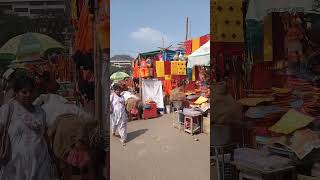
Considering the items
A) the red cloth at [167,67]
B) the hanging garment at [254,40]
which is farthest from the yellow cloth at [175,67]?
the hanging garment at [254,40]

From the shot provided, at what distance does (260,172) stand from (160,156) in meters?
4.02

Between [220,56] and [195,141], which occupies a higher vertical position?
[220,56]

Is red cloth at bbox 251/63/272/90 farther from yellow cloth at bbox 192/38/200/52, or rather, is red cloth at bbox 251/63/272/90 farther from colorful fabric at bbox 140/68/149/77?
colorful fabric at bbox 140/68/149/77

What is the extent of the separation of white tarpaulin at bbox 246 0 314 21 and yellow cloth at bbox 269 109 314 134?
0.84m

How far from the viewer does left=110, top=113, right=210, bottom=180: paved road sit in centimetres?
581

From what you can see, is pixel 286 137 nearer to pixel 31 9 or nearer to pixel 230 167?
pixel 230 167

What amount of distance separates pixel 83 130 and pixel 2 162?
66 centimetres

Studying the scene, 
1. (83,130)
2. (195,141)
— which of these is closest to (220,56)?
(83,130)

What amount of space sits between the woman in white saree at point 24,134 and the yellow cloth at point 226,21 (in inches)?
61.2

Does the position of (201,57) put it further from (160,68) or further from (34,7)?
(34,7)

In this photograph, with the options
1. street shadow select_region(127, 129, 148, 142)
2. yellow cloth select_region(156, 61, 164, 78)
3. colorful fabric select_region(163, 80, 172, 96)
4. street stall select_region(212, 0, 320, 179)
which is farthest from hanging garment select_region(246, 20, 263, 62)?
colorful fabric select_region(163, 80, 172, 96)

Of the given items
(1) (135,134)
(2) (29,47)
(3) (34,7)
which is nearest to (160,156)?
(1) (135,134)

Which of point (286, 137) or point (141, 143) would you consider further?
point (141, 143)

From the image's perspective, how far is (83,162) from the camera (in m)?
3.21
